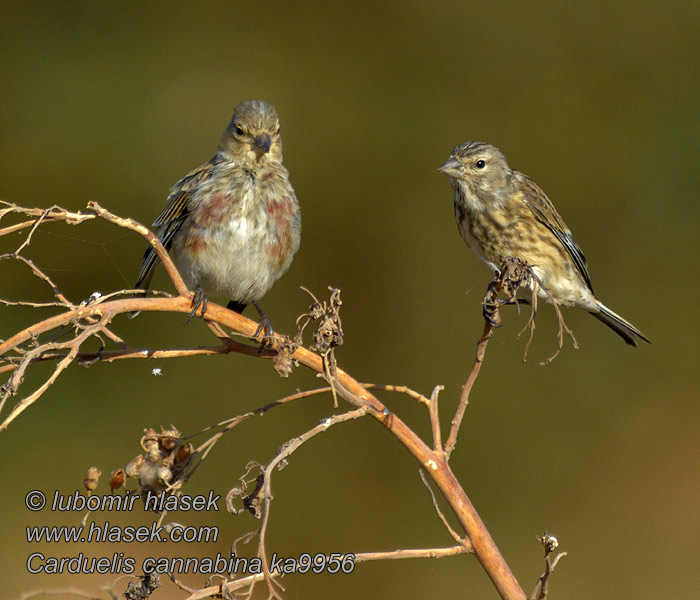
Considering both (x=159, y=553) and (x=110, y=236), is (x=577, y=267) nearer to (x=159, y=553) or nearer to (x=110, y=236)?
(x=159, y=553)

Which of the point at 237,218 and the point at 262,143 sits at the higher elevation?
the point at 262,143

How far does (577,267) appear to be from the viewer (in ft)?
13.1

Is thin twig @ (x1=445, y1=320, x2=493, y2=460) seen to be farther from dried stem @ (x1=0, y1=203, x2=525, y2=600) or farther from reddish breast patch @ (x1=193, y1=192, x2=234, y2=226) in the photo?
reddish breast patch @ (x1=193, y1=192, x2=234, y2=226)

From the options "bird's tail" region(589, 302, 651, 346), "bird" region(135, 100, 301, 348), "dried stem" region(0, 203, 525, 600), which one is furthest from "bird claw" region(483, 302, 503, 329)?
"bird's tail" region(589, 302, 651, 346)

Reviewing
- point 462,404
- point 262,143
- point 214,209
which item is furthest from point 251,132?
point 462,404

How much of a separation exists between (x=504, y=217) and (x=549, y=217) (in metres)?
0.28

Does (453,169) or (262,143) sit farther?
(453,169)

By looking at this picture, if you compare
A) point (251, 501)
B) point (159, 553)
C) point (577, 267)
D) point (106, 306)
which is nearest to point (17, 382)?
point (106, 306)

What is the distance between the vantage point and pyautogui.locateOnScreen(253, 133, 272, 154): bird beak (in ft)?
10.7

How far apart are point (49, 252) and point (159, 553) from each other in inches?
93.7

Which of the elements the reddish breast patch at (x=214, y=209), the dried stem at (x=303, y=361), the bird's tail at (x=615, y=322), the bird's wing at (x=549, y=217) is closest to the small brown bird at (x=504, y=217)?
the bird's wing at (x=549, y=217)

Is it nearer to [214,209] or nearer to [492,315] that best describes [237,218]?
[214,209]

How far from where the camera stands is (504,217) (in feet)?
12.2

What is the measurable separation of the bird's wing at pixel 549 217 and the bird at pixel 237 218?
3.77 ft
